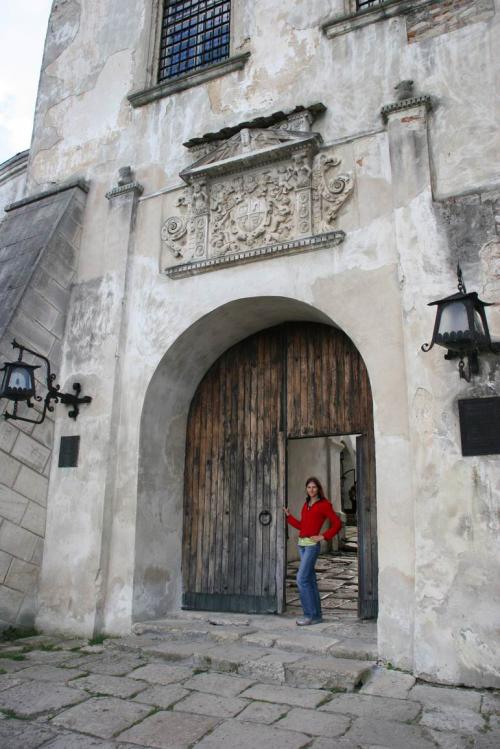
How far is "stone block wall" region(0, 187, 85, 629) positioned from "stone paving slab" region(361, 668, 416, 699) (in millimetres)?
3576

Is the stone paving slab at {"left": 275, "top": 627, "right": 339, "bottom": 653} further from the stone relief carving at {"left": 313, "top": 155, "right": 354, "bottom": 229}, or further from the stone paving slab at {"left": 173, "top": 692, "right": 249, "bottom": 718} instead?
the stone relief carving at {"left": 313, "top": 155, "right": 354, "bottom": 229}

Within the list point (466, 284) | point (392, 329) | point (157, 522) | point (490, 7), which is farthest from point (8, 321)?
point (490, 7)

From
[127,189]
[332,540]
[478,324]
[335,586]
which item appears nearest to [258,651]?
[335,586]

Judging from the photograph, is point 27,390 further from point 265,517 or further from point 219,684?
point 219,684

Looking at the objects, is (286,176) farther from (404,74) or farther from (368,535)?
(368,535)

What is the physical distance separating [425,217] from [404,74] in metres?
1.59

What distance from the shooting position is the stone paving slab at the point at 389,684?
4066 mm

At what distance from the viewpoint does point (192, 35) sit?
7488 millimetres

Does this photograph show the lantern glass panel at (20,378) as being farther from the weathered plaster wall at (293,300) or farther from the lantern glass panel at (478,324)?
the lantern glass panel at (478,324)

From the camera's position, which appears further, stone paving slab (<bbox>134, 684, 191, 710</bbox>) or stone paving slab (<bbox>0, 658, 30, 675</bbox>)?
stone paving slab (<bbox>0, 658, 30, 675</bbox>)

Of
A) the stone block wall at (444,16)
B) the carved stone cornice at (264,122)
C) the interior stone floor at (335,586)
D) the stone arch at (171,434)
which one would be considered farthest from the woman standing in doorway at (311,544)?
the stone block wall at (444,16)

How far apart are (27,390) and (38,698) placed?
259 centimetres

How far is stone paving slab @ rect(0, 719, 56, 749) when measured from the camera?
3.38 metres

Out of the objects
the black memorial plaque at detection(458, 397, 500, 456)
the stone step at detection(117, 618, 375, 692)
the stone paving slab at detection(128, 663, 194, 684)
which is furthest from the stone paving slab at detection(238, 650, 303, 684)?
the black memorial plaque at detection(458, 397, 500, 456)
